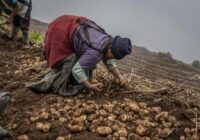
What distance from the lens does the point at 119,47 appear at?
4.18 metres

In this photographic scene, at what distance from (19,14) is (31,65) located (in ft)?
6.33

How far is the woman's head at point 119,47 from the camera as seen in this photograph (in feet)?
13.7

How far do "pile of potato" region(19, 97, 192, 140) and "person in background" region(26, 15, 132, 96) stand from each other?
0.24m

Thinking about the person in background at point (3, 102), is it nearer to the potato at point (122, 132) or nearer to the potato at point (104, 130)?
the potato at point (104, 130)

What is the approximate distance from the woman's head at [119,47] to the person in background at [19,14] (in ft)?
11.0

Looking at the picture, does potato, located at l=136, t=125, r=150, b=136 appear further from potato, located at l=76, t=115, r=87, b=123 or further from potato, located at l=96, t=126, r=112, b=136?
potato, located at l=76, t=115, r=87, b=123

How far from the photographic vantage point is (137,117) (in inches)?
160

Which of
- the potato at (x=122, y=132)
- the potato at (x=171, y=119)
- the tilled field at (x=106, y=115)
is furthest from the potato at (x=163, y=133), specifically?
the potato at (x=122, y=132)

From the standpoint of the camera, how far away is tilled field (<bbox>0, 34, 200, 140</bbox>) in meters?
3.79

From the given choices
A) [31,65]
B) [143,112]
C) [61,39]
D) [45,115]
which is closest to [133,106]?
[143,112]

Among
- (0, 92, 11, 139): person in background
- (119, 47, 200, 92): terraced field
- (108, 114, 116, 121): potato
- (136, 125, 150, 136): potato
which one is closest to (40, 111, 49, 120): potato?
(0, 92, 11, 139): person in background

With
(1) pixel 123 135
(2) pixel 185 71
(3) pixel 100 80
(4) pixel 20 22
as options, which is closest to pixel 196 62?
(2) pixel 185 71

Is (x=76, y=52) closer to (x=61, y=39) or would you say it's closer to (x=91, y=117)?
(x=61, y=39)

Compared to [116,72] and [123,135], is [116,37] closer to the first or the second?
[116,72]
